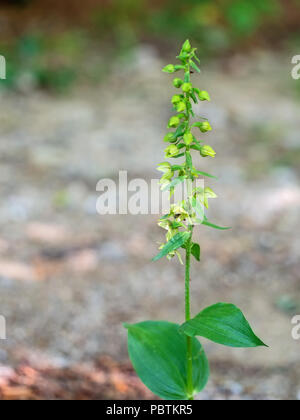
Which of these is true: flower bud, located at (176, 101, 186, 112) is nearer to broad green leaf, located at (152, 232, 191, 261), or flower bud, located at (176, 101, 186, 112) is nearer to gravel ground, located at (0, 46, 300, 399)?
broad green leaf, located at (152, 232, 191, 261)

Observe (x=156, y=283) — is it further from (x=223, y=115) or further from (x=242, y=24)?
(x=242, y=24)

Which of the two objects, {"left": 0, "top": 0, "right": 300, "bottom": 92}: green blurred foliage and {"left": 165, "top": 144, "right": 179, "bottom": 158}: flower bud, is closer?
{"left": 165, "top": 144, "right": 179, "bottom": 158}: flower bud

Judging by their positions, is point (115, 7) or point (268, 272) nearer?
point (268, 272)

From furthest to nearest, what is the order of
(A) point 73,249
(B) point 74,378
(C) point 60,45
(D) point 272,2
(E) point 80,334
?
(D) point 272,2 < (C) point 60,45 < (A) point 73,249 < (E) point 80,334 < (B) point 74,378

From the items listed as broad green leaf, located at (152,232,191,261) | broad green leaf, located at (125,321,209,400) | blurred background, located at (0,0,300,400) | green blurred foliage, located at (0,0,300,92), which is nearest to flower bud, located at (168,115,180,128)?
broad green leaf, located at (152,232,191,261)

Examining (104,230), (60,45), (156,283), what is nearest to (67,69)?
(60,45)

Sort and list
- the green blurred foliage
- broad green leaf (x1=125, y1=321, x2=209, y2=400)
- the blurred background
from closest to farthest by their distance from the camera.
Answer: broad green leaf (x1=125, y1=321, x2=209, y2=400) → the blurred background → the green blurred foliage

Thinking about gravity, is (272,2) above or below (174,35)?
above
